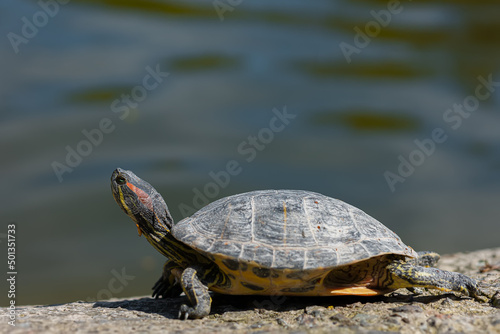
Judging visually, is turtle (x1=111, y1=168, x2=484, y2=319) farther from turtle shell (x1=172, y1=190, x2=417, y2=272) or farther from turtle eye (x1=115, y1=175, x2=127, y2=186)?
turtle eye (x1=115, y1=175, x2=127, y2=186)

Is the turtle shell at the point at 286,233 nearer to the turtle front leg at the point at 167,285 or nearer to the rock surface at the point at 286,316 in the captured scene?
the rock surface at the point at 286,316


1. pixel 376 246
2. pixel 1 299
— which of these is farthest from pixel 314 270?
pixel 1 299

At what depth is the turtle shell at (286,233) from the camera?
4258mm

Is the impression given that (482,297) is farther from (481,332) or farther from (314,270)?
(314,270)

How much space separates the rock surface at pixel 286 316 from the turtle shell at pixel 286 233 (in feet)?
1.52

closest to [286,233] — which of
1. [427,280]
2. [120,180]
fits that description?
[427,280]

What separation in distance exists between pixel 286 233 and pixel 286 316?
2.33ft

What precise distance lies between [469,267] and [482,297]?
1.94 metres

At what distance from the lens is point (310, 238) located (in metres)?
4.38

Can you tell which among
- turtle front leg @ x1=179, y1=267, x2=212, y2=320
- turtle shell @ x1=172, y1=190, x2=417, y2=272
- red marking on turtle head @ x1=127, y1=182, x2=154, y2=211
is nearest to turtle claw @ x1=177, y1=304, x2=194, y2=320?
turtle front leg @ x1=179, y1=267, x2=212, y2=320

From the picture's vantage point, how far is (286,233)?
4.42 meters

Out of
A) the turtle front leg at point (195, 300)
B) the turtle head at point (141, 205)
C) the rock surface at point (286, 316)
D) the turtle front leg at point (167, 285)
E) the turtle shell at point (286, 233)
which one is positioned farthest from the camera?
the turtle front leg at point (167, 285)

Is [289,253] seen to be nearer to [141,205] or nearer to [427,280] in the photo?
[427,280]

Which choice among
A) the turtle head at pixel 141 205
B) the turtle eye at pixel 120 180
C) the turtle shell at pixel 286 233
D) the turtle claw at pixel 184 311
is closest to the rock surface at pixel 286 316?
the turtle claw at pixel 184 311
